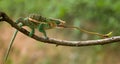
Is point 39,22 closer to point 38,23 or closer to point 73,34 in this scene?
point 38,23

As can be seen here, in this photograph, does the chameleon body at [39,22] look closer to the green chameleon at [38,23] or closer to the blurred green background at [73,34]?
the green chameleon at [38,23]

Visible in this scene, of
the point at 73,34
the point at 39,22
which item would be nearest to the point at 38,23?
the point at 39,22

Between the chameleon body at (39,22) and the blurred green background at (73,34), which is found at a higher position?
the chameleon body at (39,22)

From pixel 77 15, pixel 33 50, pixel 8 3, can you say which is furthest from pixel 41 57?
pixel 8 3

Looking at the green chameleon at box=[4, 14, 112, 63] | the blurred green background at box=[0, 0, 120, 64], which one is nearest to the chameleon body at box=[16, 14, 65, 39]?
the green chameleon at box=[4, 14, 112, 63]

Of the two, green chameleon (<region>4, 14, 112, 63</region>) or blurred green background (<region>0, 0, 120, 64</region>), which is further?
blurred green background (<region>0, 0, 120, 64</region>)

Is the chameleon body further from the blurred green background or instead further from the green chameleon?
the blurred green background

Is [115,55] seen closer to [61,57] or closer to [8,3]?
[61,57]

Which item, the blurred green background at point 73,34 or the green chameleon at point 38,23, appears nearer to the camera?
the green chameleon at point 38,23

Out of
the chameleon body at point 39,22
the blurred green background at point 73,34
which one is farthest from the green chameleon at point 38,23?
the blurred green background at point 73,34
